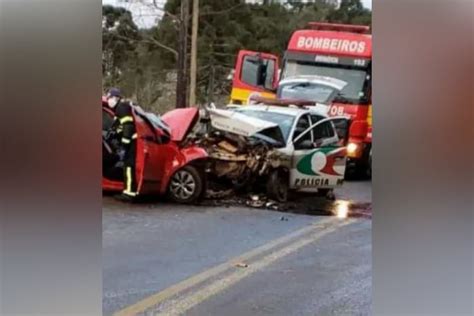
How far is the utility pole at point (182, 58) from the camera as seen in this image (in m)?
2.37

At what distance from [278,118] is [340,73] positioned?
118 centimetres

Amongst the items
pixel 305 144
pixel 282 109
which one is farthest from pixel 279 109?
pixel 305 144

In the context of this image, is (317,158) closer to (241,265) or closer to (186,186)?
(186,186)

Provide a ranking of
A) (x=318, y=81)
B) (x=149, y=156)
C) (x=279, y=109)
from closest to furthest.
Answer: (x=149, y=156) < (x=279, y=109) < (x=318, y=81)

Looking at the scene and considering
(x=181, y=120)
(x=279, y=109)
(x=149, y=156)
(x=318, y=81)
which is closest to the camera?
(x=181, y=120)

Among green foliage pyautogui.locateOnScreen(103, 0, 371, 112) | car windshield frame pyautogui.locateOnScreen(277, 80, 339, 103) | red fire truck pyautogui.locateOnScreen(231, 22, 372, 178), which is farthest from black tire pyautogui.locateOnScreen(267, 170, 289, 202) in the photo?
car windshield frame pyautogui.locateOnScreen(277, 80, 339, 103)

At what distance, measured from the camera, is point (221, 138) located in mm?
2941

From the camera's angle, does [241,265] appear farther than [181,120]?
No

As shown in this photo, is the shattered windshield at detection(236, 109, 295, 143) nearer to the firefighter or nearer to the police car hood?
the police car hood

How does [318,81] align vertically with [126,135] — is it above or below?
above

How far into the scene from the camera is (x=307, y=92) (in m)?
3.63
